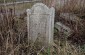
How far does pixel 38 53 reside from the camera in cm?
421

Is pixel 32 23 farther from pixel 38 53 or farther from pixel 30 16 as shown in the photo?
pixel 38 53

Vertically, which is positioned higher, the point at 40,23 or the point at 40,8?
the point at 40,8

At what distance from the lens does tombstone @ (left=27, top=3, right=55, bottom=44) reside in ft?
15.4

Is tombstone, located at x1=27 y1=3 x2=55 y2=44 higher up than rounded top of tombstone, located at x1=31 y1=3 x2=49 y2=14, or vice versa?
rounded top of tombstone, located at x1=31 y1=3 x2=49 y2=14

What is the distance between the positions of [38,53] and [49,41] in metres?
0.63

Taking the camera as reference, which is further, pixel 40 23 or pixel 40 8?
pixel 40 23

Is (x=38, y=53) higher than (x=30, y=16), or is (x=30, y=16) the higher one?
(x=30, y=16)

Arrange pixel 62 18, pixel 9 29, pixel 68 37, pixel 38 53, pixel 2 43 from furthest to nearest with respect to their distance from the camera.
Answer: pixel 62 18
pixel 68 37
pixel 9 29
pixel 2 43
pixel 38 53

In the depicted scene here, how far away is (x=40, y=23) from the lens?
4.78 m

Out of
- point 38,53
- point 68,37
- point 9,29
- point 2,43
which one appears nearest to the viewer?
point 38,53

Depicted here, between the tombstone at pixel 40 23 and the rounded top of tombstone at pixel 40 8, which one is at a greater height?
the rounded top of tombstone at pixel 40 8

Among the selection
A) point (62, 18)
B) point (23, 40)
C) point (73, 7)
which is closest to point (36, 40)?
point (23, 40)

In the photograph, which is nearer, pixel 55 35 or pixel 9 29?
pixel 9 29

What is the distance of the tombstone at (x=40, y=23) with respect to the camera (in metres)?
4.69
